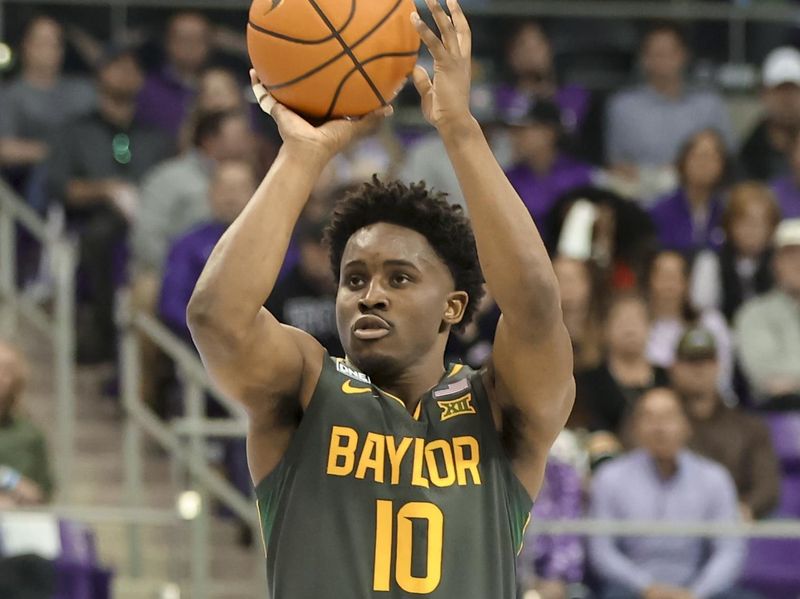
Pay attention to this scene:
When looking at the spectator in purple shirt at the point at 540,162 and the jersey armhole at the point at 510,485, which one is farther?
the spectator in purple shirt at the point at 540,162

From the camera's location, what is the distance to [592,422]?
7.32 meters

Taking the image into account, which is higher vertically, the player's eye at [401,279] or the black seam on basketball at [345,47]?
the black seam on basketball at [345,47]

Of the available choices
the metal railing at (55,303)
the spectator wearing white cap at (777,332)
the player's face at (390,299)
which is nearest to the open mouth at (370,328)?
the player's face at (390,299)

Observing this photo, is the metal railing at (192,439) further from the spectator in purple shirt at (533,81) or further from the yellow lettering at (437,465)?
the spectator in purple shirt at (533,81)

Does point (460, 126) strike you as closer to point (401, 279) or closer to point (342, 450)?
point (401, 279)

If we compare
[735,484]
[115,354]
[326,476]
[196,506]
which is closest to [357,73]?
[326,476]

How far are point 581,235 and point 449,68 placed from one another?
16.9 feet

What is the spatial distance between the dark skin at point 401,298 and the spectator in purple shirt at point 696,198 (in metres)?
5.46

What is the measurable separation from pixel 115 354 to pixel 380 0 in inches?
197

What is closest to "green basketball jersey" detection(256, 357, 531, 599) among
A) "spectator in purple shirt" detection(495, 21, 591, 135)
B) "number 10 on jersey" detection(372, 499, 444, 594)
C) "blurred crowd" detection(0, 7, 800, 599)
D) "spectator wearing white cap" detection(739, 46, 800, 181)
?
"number 10 on jersey" detection(372, 499, 444, 594)

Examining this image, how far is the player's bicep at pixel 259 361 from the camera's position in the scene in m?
3.27

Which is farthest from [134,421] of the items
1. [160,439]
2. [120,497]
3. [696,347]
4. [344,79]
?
[344,79]

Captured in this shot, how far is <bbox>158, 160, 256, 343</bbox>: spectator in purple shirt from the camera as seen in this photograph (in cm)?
760

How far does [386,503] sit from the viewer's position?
134 inches
